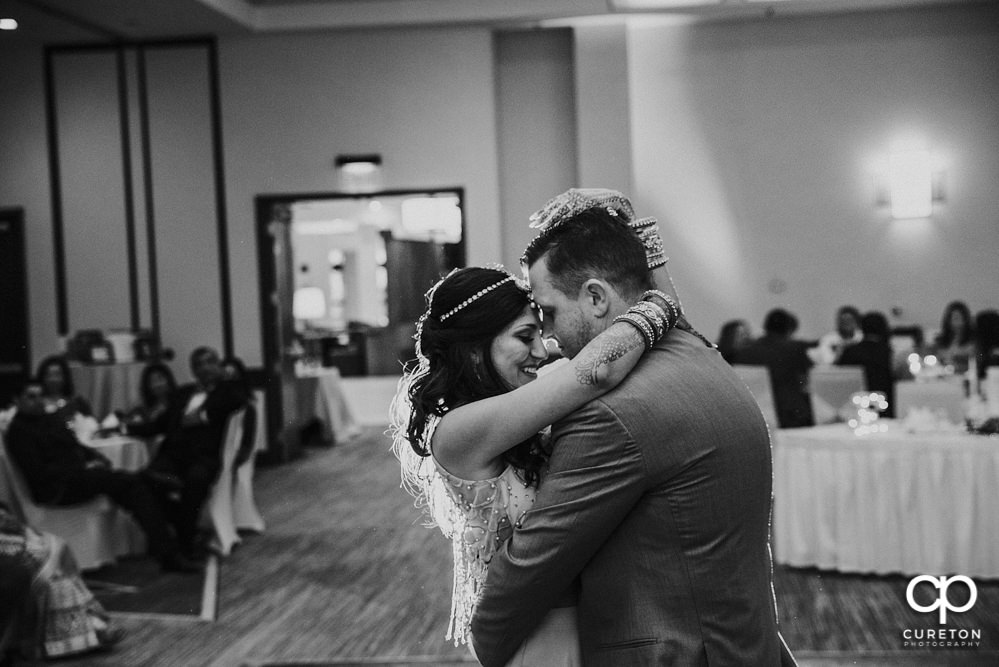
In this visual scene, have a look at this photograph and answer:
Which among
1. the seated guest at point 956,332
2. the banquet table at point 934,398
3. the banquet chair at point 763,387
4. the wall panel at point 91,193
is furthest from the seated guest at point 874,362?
the wall panel at point 91,193

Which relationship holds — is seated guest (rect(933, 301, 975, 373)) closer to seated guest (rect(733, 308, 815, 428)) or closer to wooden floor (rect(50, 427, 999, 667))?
seated guest (rect(733, 308, 815, 428))

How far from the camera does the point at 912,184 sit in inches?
336

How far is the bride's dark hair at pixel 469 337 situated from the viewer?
4.97ft

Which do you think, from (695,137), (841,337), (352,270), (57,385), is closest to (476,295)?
(57,385)

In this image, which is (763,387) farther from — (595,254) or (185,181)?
(185,181)

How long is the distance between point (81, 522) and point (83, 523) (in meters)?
0.02

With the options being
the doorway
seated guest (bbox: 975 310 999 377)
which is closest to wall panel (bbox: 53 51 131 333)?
the doorway

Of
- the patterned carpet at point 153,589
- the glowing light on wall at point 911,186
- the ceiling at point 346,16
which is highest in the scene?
the ceiling at point 346,16

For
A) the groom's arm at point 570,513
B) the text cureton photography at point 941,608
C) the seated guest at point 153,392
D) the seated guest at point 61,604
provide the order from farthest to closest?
1. the seated guest at point 153,392
2. the text cureton photography at point 941,608
3. the seated guest at point 61,604
4. the groom's arm at point 570,513

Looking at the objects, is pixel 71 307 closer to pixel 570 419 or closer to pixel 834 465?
pixel 834 465

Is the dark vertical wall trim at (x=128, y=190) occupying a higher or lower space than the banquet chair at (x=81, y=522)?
higher

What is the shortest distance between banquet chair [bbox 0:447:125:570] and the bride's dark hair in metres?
4.25

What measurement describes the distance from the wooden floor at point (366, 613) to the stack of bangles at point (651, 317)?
289cm

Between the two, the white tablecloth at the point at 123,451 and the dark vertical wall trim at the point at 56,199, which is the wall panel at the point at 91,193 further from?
the white tablecloth at the point at 123,451
